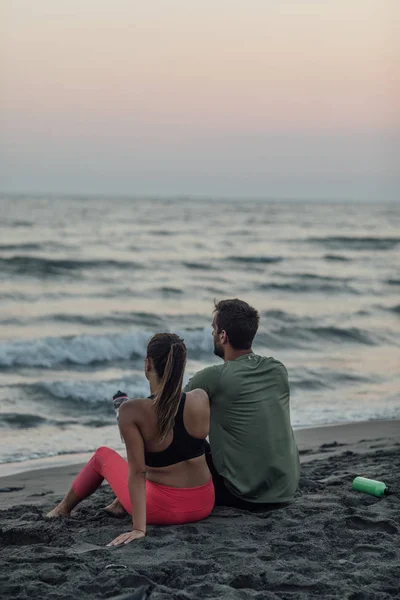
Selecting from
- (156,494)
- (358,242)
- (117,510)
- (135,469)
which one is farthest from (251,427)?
(358,242)

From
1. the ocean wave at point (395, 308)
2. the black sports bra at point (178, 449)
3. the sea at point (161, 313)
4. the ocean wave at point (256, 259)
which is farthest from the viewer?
the ocean wave at point (256, 259)

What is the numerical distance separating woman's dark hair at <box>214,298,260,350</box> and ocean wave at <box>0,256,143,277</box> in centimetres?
1925

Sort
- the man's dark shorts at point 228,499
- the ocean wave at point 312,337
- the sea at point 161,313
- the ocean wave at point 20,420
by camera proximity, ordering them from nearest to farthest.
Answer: the man's dark shorts at point 228,499 < the ocean wave at point 20,420 < the sea at point 161,313 < the ocean wave at point 312,337

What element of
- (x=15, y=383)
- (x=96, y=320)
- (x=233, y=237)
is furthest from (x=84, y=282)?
(x=233, y=237)

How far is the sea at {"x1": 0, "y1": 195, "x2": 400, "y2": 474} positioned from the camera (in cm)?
957

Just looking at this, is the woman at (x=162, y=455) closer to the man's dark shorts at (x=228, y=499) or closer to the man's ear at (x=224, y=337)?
the man's dark shorts at (x=228, y=499)

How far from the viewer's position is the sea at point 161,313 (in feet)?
31.4

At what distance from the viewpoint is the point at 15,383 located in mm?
10773

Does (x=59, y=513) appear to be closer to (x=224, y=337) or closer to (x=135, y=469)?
(x=135, y=469)

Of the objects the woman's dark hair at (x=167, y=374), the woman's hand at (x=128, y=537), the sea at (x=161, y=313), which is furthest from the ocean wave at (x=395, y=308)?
the woman's hand at (x=128, y=537)

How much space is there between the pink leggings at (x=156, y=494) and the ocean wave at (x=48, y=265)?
753 inches

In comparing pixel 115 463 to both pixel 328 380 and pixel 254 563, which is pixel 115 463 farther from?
pixel 328 380

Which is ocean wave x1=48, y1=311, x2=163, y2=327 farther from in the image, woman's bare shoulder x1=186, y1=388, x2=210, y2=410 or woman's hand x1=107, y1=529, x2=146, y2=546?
woman's hand x1=107, y1=529, x2=146, y2=546

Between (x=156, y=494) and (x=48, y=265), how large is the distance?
2096 centimetres
